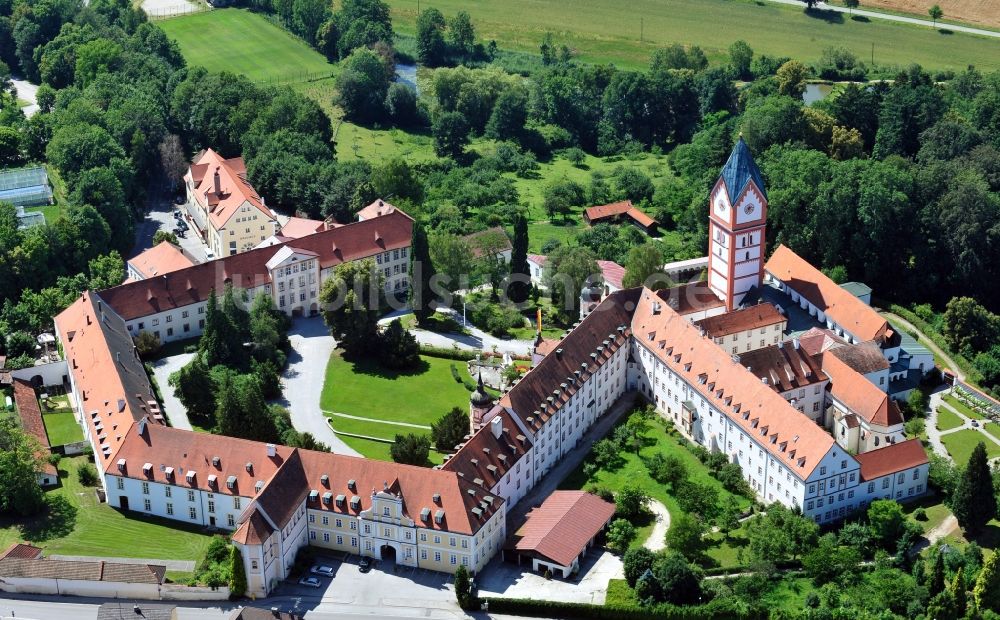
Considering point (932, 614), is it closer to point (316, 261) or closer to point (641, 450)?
point (641, 450)

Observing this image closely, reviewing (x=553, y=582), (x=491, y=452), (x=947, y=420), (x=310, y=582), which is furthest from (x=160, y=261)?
(x=947, y=420)

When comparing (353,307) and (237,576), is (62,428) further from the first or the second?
(237,576)

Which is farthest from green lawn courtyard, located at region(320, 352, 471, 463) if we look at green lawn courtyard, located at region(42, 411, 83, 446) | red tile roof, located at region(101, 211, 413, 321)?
green lawn courtyard, located at region(42, 411, 83, 446)

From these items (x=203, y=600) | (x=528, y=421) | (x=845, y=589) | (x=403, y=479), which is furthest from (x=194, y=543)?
(x=845, y=589)

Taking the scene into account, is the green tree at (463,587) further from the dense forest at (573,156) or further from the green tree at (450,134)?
the green tree at (450,134)

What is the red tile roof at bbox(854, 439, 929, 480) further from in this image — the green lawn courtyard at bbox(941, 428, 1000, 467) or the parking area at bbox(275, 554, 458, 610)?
the parking area at bbox(275, 554, 458, 610)

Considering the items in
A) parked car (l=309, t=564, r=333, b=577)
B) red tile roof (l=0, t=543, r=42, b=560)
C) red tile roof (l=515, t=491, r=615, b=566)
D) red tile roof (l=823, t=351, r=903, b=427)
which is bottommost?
parked car (l=309, t=564, r=333, b=577)

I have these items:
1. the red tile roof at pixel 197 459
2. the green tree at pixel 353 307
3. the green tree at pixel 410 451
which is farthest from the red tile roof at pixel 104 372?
the green tree at pixel 410 451
